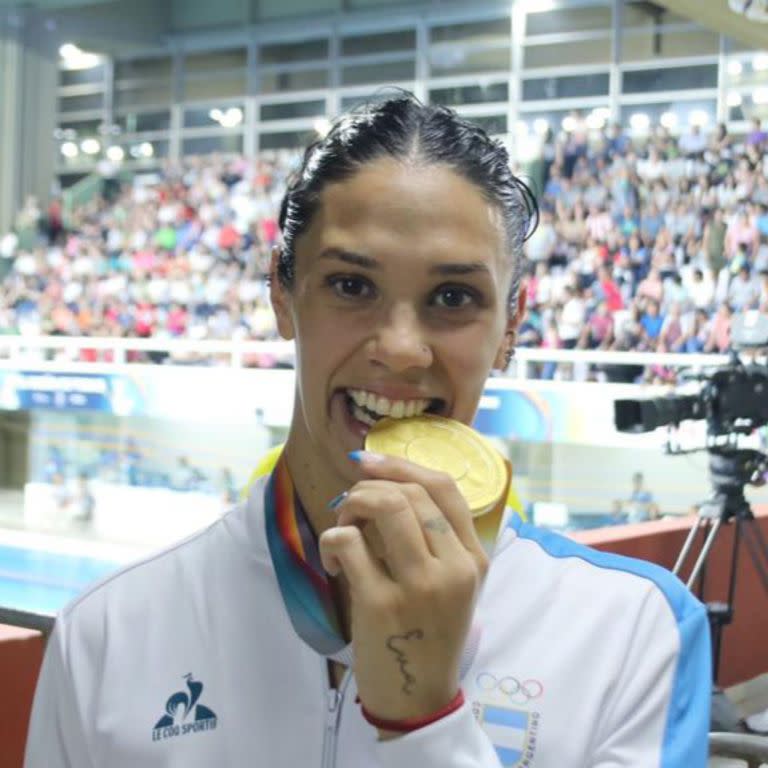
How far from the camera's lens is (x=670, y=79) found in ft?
52.3

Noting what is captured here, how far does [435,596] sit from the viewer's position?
82cm

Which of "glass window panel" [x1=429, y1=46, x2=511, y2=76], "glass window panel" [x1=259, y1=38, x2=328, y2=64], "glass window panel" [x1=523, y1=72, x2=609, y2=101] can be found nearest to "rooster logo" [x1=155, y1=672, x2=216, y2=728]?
"glass window panel" [x1=523, y1=72, x2=609, y2=101]

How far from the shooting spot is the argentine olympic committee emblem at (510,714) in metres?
1.00

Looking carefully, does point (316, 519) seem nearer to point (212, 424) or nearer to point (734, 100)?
point (212, 424)

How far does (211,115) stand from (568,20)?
19.9ft

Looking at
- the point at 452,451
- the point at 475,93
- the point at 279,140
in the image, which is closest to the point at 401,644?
the point at 452,451

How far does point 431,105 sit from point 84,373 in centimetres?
1176

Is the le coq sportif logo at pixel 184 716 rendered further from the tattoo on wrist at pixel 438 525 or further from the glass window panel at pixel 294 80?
the glass window panel at pixel 294 80

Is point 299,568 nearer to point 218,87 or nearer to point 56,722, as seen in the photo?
point 56,722

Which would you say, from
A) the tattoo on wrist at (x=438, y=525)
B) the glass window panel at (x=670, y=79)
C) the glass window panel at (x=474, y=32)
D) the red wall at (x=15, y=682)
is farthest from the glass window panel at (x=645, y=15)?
the tattoo on wrist at (x=438, y=525)

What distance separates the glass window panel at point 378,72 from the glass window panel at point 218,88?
73.8 inches

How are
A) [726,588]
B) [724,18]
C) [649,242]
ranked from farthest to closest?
1. [649,242]
2. [724,18]
3. [726,588]

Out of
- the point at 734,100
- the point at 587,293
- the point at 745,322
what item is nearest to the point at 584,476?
the point at 587,293

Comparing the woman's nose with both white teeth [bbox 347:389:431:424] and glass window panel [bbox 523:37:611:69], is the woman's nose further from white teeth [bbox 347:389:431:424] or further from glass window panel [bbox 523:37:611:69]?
glass window panel [bbox 523:37:611:69]
